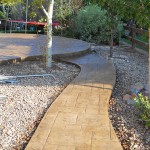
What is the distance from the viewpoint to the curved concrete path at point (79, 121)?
331 centimetres

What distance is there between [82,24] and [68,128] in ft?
31.8

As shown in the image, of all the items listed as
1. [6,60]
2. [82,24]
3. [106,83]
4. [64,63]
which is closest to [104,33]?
[82,24]

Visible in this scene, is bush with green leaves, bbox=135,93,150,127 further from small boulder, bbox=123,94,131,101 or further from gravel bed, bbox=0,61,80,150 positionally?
gravel bed, bbox=0,61,80,150

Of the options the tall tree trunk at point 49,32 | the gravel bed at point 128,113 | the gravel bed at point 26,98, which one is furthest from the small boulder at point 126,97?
the tall tree trunk at point 49,32

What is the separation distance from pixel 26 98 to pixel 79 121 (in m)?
1.34

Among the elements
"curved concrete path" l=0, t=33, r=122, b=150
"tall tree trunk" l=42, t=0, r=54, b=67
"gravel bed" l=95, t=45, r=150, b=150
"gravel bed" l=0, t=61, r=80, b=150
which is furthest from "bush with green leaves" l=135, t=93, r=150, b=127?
"tall tree trunk" l=42, t=0, r=54, b=67

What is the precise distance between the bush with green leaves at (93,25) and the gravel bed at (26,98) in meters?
5.37

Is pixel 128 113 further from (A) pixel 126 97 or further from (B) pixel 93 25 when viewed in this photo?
(B) pixel 93 25

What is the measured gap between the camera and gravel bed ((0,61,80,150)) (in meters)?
3.68

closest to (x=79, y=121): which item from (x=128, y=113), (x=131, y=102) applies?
(x=128, y=113)

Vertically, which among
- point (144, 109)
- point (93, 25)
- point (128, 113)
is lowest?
point (128, 113)

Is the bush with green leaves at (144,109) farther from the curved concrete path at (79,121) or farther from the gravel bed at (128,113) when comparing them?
the curved concrete path at (79,121)

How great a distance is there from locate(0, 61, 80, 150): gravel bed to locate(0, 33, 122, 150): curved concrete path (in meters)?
0.18

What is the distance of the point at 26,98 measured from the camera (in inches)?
198
